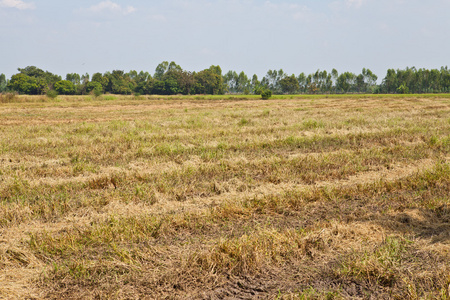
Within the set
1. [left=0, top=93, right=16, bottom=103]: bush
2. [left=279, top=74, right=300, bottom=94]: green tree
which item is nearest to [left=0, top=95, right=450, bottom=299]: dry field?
[left=0, top=93, right=16, bottom=103]: bush

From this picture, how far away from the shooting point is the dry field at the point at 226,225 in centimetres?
331

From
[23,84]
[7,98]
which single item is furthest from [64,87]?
[7,98]

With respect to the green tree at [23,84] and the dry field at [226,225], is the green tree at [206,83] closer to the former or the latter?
the green tree at [23,84]

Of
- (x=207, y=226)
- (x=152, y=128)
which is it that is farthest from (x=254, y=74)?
(x=207, y=226)

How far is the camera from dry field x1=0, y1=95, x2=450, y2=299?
3.31 meters

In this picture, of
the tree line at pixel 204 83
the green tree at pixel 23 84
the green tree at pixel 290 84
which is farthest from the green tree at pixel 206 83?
the green tree at pixel 23 84

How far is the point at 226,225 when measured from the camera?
4660mm

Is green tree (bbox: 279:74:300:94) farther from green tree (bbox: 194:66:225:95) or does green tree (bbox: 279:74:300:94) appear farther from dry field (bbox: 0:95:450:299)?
dry field (bbox: 0:95:450:299)

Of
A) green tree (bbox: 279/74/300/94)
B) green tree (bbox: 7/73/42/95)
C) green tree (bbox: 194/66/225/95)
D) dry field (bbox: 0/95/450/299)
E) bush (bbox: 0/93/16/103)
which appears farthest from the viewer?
green tree (bbox: 279/74/300/94)

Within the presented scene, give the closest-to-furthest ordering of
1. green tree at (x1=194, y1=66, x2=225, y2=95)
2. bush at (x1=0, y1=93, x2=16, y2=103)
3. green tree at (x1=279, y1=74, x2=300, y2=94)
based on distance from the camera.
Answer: bush at (x1=0, y1=93, x2=16, y2=103) → green tree at (x1=194, y1=66, x2=225, y2=95) → green tree at (x1=279, y1=74, x2=300, y2=94)

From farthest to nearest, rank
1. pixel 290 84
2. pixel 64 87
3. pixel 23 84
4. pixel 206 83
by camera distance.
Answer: pixel 290 84
pixel 206 83
pixel 64 87
pixel 23 84

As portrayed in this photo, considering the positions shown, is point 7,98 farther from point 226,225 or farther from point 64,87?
point 64,87

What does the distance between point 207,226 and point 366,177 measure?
4.14 meters

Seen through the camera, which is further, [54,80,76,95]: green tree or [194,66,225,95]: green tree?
[194,66,225,95]: green tree
